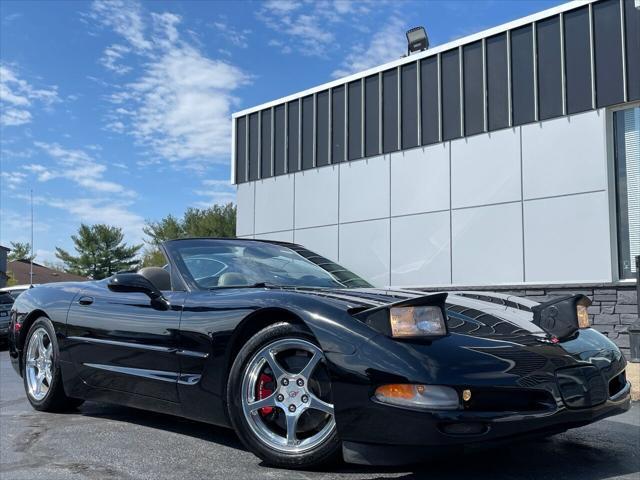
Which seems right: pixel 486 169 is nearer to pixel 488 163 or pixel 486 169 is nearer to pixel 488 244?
pixel 488 163

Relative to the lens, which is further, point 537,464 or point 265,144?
point 265,144

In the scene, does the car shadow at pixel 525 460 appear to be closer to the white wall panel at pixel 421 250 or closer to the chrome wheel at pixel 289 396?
the chrome wheel at pixel 289 396

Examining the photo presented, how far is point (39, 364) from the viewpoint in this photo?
16.7ft

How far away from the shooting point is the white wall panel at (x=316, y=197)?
677 inches

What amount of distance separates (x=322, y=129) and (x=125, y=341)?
13841mm

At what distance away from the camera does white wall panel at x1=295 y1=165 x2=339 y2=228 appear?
17.2 m

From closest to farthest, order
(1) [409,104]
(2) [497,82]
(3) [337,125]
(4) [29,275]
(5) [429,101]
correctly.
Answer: (2) [497,82] → (5) [429,101] → (1) [409,104] → (3) [337,125] → (4) [29,275]

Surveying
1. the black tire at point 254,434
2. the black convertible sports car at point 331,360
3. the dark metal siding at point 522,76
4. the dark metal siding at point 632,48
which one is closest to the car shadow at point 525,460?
the black tire at point 254,434

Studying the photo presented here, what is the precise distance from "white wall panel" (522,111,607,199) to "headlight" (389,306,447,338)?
10368 mm

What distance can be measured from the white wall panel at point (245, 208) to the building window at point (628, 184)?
10.4 meters

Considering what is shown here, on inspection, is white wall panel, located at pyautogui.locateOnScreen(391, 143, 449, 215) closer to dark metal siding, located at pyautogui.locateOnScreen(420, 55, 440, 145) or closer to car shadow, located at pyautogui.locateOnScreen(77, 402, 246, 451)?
dark metal siding, located at pyautogui.locateOnScreen(420, 55, 440, 145)

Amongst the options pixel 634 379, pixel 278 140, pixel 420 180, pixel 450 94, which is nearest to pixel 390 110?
pixel 450 94

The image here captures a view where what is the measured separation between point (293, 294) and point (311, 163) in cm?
1460

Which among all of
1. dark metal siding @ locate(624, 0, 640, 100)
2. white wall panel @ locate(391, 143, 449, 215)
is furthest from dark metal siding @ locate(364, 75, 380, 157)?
dark metal siding @ locate(624, 0, 640, 100)
